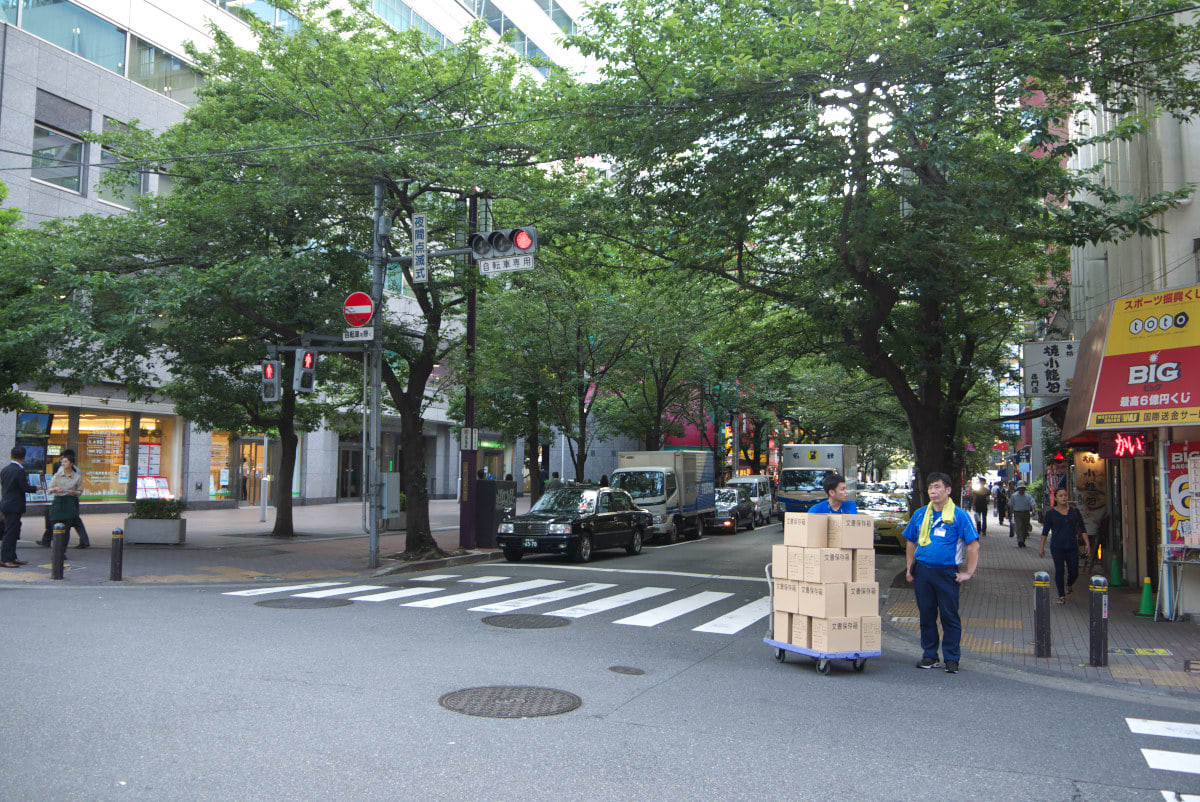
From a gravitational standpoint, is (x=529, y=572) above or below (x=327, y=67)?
below

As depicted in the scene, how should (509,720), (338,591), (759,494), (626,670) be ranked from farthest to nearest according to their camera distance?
(759,494) < (338,591) < (626,670) < (509,720)

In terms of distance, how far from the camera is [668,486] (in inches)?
973

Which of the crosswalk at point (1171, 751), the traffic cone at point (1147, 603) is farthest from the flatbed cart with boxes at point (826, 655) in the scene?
the traffic cone at point (1147, 603)

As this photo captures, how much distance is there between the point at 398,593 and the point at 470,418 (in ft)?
22.9

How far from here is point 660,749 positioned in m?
5.44

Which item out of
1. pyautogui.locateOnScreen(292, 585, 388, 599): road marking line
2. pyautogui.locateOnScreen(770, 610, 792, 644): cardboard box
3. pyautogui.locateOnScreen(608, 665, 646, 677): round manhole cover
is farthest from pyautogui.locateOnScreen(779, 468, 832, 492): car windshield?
pyautogui.locateOnScreen(608, 665, 646, 677): round manhole cover

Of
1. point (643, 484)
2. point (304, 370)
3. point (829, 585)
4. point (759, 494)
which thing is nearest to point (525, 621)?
point (829, 585)

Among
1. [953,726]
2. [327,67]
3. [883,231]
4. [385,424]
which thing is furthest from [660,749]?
[385,424]

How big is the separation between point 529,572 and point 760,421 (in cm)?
3302

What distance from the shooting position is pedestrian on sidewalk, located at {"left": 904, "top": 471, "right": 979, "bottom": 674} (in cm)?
809

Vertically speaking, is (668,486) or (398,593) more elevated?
(668,486)

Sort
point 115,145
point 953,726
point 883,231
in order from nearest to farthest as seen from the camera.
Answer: point 953,726 → point 883,231 → point 115,145

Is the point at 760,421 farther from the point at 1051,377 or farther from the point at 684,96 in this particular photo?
the point at 684,96

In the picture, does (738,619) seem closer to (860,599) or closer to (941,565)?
(860,599)
